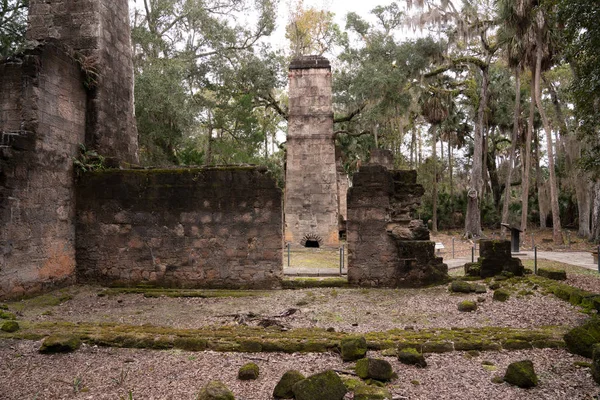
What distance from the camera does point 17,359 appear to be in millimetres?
4379

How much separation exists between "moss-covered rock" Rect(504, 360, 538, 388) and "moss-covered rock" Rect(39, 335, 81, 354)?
480 cm

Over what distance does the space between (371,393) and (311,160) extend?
13761mm

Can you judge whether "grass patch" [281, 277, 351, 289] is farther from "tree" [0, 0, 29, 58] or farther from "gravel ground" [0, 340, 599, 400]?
"tree" [0, 0, 29, 58]

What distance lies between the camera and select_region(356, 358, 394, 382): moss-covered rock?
3908 mm

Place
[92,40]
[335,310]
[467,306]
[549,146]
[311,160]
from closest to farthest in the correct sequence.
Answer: [467,306], [335,310], [92,40], [311,160], [549,146]

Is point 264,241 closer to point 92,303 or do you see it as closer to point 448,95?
point 92,303

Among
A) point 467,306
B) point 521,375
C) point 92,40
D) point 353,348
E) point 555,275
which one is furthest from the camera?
point 92,40

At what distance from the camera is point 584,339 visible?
14.3 feet

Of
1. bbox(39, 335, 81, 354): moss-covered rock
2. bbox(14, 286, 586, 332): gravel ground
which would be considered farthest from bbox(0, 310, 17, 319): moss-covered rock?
bbox(39, 335, 81, 354): moss-covered rock

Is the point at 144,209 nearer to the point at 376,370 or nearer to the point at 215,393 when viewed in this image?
the point at 215,393

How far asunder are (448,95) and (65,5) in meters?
21.6

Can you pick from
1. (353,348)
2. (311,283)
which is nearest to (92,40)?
(311,283)

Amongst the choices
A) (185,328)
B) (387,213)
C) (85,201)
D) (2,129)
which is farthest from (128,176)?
(387,213)

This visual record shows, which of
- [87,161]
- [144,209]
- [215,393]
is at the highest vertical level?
[87,161]
